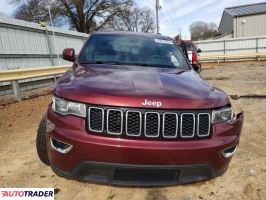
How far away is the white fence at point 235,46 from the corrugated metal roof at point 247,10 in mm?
12194

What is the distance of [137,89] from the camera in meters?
2.95

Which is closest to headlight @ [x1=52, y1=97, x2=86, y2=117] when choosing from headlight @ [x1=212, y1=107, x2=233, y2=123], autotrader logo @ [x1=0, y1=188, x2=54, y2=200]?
autotrader logo @ [x1=0, y1=188, x2=54, y2=200]

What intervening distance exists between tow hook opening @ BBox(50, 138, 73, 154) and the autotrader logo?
348 millimetres

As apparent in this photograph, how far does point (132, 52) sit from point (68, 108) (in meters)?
1.81

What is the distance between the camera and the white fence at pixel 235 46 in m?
31.5

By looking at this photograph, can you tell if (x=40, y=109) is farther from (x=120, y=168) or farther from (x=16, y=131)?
(x=120, y=168)

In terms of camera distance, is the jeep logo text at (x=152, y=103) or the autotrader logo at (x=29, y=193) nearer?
the autotrader logo at (x=29, y=193)

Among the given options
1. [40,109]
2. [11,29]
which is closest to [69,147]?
[40,109]

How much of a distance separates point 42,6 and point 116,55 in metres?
38.7

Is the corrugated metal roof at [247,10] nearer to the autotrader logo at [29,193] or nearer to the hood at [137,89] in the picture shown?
the hood at [137,89]

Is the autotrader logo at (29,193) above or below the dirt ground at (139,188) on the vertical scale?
above

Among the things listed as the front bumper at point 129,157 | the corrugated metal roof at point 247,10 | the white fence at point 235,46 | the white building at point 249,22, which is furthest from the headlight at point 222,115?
the corrugated metal roof at point 247,10

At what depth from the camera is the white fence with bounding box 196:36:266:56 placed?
3152cm

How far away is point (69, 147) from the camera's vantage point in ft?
9.09
